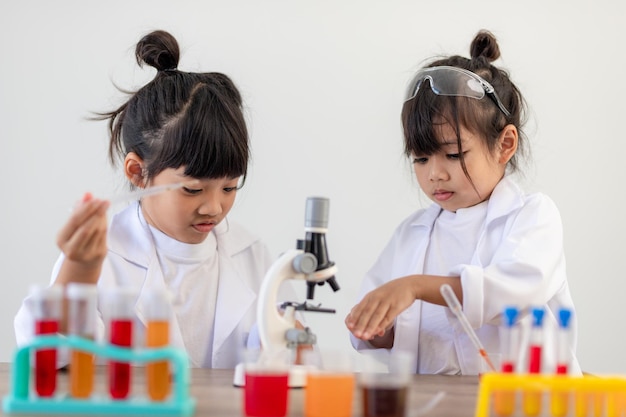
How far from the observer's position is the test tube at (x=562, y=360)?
4.27 feet

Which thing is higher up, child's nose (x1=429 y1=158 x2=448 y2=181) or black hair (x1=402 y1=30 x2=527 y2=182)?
black hair (x1=402 y1=30 x2=527 y2=182)

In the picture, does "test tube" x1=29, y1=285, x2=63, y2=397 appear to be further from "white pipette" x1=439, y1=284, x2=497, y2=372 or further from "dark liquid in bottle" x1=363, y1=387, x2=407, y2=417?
"white pipette" x1=439, y1=284, x2=497, y2=372

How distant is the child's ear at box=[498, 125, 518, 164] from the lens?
2.29m

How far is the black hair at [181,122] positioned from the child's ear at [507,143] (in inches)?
26.1

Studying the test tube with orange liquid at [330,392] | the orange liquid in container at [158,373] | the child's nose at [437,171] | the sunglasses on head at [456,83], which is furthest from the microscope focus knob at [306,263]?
the sunglasses on head at [456,83]

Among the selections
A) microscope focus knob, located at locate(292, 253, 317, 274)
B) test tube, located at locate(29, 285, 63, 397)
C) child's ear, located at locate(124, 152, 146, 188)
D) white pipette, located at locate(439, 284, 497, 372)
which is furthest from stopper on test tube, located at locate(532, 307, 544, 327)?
child's ear, located at locate(124, 152, 146, 188)

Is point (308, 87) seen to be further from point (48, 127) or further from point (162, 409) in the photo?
point (162, 409)

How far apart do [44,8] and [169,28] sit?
18.5 inches

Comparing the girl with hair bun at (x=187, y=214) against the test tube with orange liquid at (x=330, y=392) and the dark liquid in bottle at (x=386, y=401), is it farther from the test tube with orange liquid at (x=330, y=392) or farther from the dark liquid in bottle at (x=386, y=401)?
the dark liquid in bottle at (x=386, y=401)

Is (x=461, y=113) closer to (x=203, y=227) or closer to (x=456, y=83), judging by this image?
(x=456, y=83)

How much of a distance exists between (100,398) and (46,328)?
146mm

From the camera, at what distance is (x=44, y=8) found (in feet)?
10.7

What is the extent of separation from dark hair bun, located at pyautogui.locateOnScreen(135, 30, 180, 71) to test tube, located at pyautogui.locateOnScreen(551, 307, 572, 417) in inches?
53.2

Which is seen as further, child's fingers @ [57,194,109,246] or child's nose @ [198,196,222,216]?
child's nose @ [198,196,222,216]
